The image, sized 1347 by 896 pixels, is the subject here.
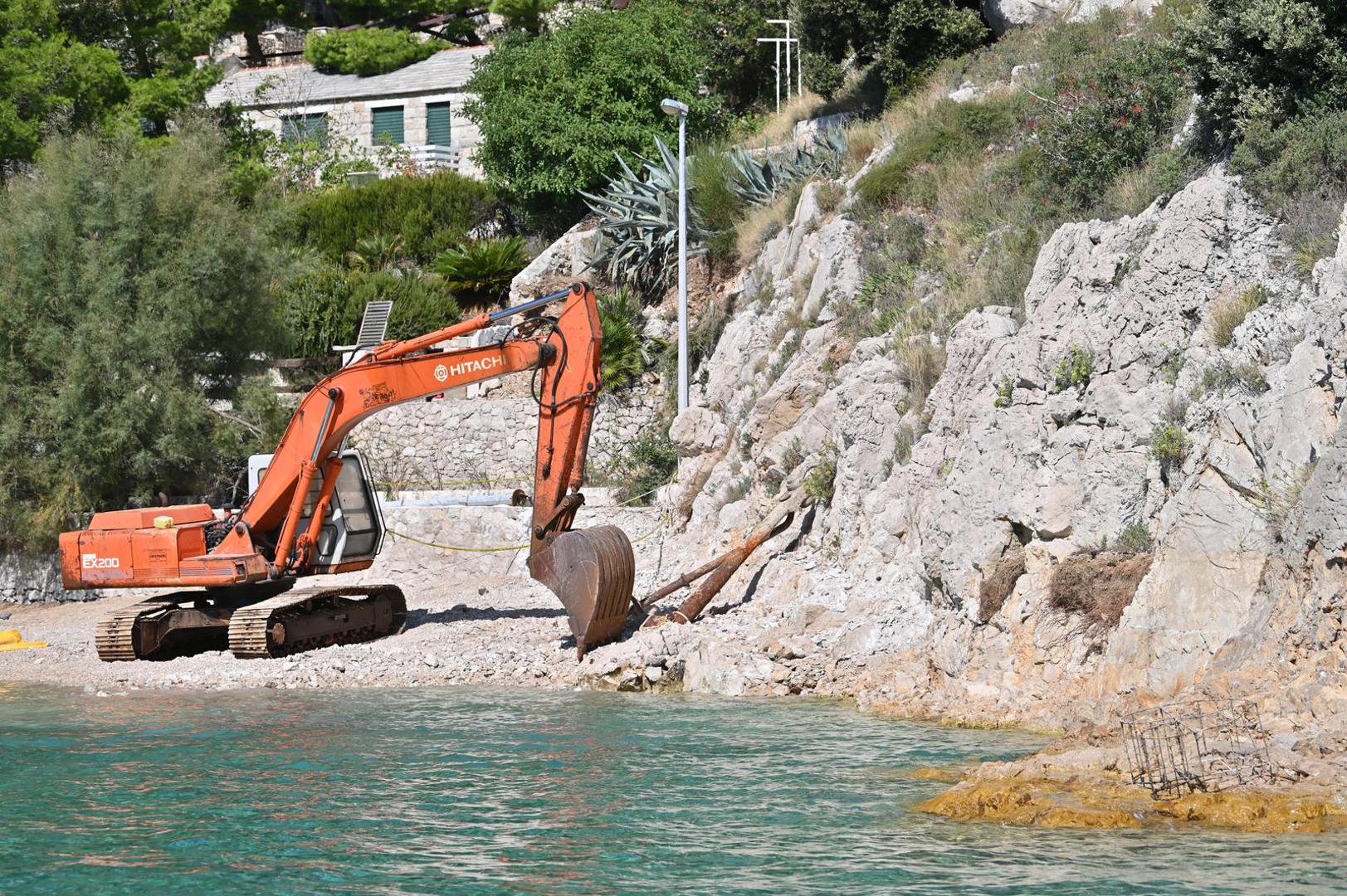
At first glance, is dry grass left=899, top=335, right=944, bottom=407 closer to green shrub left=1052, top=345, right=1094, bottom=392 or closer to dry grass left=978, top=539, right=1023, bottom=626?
green shrub left=1052, top=345, right=1094, bottom=392

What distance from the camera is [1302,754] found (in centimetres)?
1058

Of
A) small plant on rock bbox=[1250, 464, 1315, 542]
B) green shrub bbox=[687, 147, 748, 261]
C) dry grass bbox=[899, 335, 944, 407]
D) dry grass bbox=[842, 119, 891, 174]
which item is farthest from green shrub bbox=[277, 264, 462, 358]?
small plant on rock bbox=[1250, 464, 1315, 542]

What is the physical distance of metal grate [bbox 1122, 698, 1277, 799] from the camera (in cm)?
1040

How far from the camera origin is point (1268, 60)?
1781cm

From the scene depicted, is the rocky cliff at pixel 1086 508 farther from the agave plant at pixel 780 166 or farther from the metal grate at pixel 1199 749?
the agave plant at pixel 780 166

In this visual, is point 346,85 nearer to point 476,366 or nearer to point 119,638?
point 119,638

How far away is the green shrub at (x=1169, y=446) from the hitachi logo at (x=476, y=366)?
25.1 ft

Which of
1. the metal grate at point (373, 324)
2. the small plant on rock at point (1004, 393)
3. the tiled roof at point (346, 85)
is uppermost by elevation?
the tiled roof at point (346, 85)

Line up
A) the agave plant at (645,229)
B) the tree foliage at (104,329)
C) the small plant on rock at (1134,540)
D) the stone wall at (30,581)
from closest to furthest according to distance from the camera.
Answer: the small plant on rock at (1134,540) → the tree foliage at (104,329) → the stone wall at (30,581) → the agave plant at (645,229)

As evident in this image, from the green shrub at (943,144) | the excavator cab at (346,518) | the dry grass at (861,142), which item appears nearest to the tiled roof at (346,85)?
the dry grass at (861,142)

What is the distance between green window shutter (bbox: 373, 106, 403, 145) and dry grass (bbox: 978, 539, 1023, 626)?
34.3 m

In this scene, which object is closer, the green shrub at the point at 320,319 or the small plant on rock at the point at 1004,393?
the small plant on rock at the point at 1004,393

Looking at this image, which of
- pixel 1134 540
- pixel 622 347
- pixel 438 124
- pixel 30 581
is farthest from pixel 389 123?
pixel 1134 540

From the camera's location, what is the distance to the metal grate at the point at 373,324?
29875 mm
